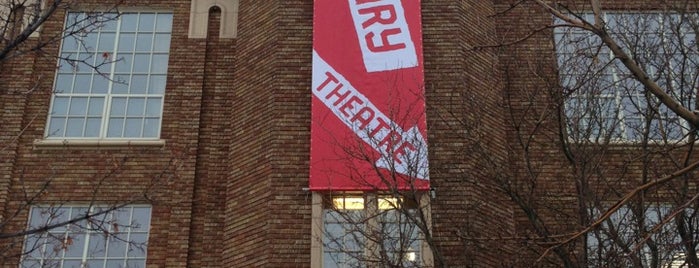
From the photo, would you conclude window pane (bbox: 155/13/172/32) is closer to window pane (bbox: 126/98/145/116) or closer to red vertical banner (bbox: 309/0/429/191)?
window pane (bbox: 126/98/145/116)

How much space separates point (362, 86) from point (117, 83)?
528cm

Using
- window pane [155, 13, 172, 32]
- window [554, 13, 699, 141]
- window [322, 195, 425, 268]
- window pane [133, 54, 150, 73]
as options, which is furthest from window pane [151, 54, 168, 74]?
window [554, 13, 699, 141]

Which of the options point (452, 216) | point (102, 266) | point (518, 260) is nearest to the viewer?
point (518, 260)

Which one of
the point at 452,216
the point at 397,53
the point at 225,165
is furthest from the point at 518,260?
the point at 225,165

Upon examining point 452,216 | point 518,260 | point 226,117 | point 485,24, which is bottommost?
point 518,260

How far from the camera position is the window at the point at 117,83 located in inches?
648

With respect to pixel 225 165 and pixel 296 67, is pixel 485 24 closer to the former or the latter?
pixel 296 67

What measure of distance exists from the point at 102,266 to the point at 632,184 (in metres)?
9.19

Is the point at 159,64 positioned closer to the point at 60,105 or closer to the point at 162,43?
the point at 162,43

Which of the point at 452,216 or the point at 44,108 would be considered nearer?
the point at 452,216

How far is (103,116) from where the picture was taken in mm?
16547

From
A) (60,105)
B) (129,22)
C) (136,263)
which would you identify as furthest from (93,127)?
(136,263)

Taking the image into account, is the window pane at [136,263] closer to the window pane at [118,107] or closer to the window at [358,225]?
the window pane at [118,107]

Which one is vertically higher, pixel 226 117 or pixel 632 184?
pixel 226 117
